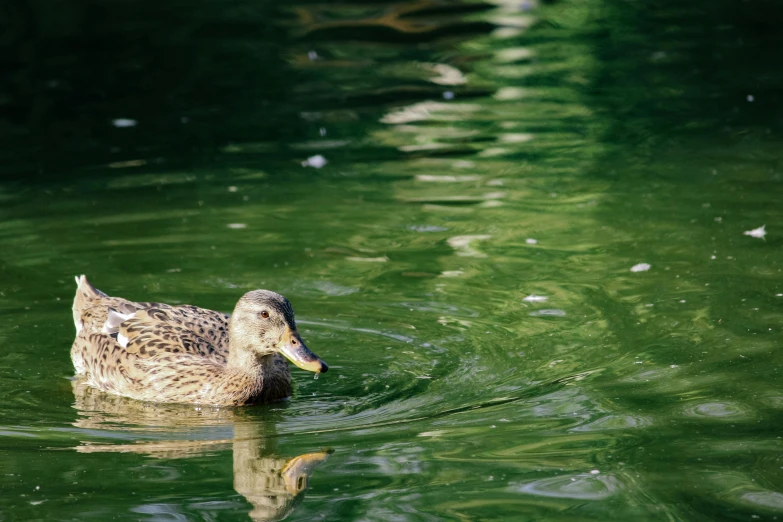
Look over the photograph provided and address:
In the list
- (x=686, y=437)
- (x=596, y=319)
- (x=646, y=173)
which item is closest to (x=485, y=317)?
(x=596, y=319)

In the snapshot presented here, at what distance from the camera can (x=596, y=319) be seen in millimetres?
9117

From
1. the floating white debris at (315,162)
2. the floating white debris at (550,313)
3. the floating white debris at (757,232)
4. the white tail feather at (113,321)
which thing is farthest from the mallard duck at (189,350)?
the floating white debris at (315,162)

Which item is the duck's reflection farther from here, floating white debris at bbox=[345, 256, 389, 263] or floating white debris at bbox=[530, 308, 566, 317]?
floating white debris at bbox=[345, 256, 389, 263]

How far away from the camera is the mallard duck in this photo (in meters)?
8.19

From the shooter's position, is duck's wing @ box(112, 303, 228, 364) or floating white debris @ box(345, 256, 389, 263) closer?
duck's wing @ box(112, 303, 228, 364)

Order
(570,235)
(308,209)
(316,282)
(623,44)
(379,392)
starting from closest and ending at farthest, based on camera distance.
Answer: (379,392) → (316,282) → (570,235) → (308,209) → (623,44)

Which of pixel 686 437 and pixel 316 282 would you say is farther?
pixel 316 282

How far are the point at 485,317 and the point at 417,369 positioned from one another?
3.26 feet

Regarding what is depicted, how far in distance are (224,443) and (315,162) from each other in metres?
6.40

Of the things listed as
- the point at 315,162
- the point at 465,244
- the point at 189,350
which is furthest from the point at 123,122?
the point at 189,350

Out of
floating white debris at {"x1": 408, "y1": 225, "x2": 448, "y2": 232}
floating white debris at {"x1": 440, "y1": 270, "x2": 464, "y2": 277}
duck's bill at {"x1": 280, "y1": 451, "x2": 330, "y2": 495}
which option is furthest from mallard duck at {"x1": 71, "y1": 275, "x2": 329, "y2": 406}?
floating white debris at {"x1": 408, "y1": 225, "x2": 448, "y2": 232}

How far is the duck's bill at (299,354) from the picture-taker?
793 cm

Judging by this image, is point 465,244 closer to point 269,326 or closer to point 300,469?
point 269,326

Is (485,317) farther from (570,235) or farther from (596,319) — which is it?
(570,235)
